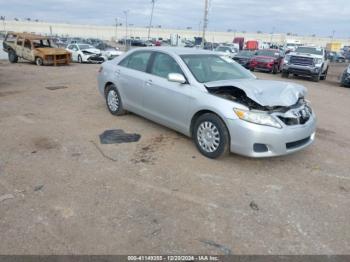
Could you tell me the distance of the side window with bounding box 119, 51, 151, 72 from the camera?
602 centimetres

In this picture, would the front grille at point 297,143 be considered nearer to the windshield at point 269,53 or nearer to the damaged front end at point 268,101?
the damaged front end at point 268,101

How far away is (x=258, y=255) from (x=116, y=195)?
173cm

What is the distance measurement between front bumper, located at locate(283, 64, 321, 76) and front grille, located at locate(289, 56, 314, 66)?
0.64 ft

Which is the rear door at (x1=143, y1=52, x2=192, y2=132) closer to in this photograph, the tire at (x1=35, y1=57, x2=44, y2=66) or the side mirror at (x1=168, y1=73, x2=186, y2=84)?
the side mirror at (x1=168, y1=73, x2=186, y2=84)

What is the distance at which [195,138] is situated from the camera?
5.00 m

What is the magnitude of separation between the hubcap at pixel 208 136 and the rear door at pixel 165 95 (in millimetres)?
352

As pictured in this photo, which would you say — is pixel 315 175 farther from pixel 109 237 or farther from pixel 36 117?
pixel 36 117

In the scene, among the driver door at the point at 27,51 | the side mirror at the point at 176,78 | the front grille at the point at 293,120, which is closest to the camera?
the front grille at the point at 293,120

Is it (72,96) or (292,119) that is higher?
(292,119)

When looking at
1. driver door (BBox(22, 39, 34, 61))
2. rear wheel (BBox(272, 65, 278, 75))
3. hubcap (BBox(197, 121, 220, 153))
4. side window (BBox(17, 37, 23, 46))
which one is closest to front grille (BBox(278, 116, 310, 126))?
hubcap (BBox(197, 121, 220, 153))

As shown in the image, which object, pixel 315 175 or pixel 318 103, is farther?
pixel 318 103

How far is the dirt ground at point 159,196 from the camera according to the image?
294cm

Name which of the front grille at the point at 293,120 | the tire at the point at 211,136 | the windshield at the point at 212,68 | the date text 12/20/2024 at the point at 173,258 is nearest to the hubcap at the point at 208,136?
the tire at the point at 211,136

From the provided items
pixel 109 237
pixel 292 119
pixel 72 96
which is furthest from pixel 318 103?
pixel 109 237
